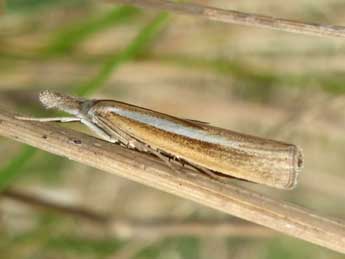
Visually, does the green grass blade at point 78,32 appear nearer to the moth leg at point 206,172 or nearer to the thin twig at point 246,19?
the thin twig at point 246,19

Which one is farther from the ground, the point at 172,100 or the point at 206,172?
the point at 172,100

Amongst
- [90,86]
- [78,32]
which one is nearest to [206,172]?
[90,86]

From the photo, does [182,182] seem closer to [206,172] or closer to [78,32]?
[206,172]

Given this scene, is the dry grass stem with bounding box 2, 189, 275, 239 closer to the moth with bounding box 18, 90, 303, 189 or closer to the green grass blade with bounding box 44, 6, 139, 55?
the green grass blade with bounding box 44, 6, 139, 55

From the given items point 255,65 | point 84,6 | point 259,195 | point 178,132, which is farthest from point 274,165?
point 84,6

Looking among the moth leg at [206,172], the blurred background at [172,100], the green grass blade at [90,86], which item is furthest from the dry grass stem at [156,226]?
the moth leg at [206,172]

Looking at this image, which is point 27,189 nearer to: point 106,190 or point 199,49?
point 106,190
